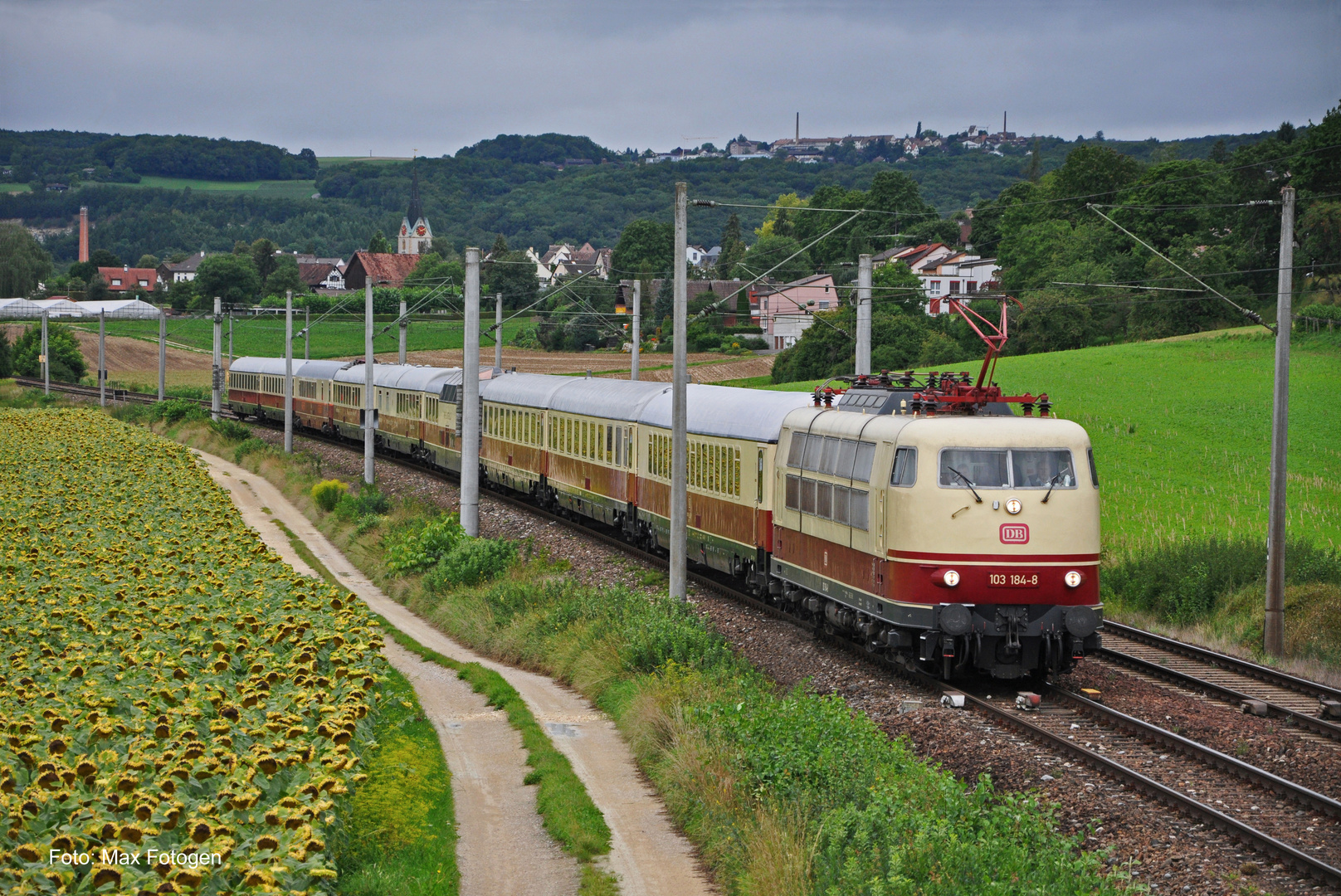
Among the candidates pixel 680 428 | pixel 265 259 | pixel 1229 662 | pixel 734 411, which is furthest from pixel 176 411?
pixel 265 259

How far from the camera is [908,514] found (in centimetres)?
1734

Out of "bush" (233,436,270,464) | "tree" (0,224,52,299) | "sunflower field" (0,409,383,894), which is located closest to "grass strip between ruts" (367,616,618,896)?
"sunflower field" (0,409,383,894)

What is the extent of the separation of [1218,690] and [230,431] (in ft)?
181

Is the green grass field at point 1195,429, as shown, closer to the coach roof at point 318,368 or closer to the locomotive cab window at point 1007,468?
the locomotive cab window at point 1007,468

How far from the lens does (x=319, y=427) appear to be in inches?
2704

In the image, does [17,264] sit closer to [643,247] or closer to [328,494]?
[643,247]

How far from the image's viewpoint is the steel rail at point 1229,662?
1831cm

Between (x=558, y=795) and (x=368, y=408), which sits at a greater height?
(x=368, y=408)

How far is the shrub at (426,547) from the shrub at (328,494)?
1062 centimetres

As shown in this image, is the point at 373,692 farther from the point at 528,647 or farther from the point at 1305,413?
the point at 1305,413

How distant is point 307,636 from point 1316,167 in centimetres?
5566

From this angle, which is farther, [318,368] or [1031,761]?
[318,368]

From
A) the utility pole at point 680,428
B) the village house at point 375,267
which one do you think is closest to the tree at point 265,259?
the village house at point 375,267

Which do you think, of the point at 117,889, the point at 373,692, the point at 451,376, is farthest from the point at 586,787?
the point at 451,376
